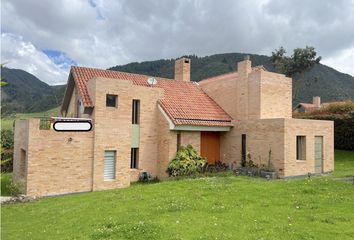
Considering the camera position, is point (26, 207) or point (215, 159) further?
point (215, 159)

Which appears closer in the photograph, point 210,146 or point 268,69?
point 210,146

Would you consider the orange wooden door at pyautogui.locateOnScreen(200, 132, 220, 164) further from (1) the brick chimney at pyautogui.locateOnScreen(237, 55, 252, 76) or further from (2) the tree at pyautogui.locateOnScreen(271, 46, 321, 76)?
(2) the tree at pyautogui.locateOnScreen(271, 46, 321, 76)

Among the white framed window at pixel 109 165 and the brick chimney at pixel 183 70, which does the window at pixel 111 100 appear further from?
the brick chimney at pixel 183 70

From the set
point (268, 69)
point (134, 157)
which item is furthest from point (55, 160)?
point (268, 69)

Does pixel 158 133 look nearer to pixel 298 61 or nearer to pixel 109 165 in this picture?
pixel 109 165

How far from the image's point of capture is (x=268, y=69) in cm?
7250

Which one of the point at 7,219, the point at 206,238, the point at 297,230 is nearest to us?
the point at 206,238

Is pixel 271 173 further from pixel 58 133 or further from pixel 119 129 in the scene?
pixel 58 133

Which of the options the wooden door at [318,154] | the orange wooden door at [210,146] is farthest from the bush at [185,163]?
the wooden door at [318,154]

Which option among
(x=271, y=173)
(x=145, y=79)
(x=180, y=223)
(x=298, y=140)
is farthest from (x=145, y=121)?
(x=180, y=223)

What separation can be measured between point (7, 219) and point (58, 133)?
6023 millimetres

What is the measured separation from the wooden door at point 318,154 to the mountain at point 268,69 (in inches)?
1536

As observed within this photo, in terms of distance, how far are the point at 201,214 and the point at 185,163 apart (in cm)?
1067

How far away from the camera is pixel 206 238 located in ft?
25.9
